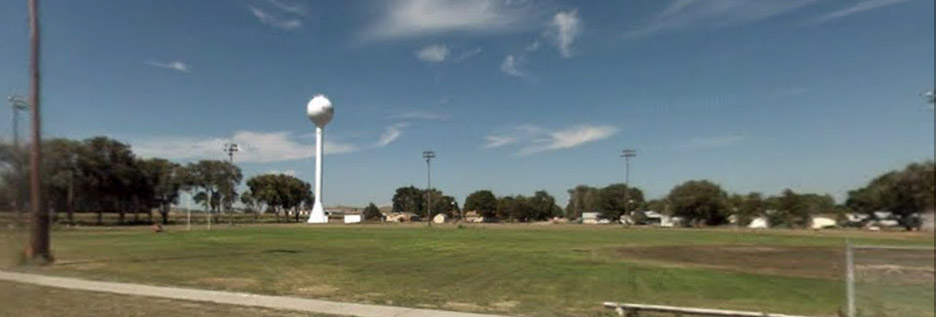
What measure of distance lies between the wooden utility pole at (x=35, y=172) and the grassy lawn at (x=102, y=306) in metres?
5.97

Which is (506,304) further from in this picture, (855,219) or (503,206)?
(503,206)

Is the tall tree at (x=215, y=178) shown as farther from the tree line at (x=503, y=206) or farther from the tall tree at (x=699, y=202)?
the tall tree at (x=699, y=202)

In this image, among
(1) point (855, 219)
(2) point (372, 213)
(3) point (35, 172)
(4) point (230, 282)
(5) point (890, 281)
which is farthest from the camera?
(2) point (372, 213)

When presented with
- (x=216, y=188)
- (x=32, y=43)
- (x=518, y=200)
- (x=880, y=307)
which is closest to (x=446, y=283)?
(x=880, y=307)

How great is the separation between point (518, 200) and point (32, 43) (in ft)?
517

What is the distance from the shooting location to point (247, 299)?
12.9 m

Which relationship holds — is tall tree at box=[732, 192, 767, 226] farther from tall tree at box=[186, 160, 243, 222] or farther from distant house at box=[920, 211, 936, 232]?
tall tree at box=[186, 160, 243, 222]

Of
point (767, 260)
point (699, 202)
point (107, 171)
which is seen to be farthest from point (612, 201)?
point (767, 260)

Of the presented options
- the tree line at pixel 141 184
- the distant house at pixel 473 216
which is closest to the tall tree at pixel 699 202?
the tree line at pixel 141 184

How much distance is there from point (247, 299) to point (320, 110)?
103 m

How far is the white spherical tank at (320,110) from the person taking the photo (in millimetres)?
113188

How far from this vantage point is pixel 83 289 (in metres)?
14.2

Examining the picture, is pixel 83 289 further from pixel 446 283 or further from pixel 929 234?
pixel 929 234

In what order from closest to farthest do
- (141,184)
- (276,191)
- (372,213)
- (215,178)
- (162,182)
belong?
(141,184) < (162,182) < (215,178) < (276,191) < (372,213)
